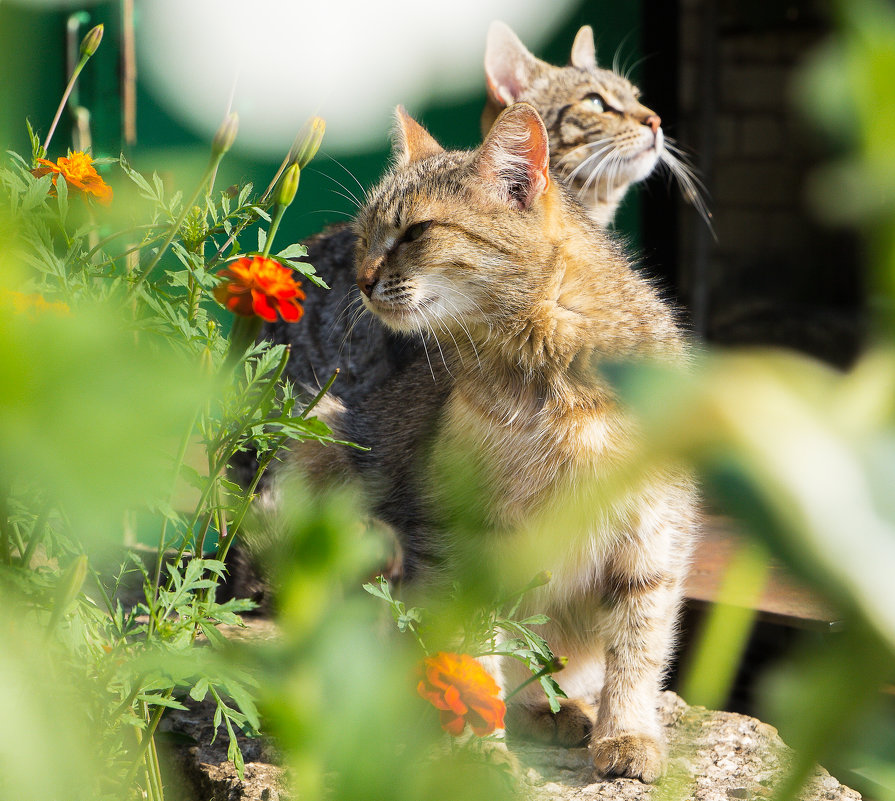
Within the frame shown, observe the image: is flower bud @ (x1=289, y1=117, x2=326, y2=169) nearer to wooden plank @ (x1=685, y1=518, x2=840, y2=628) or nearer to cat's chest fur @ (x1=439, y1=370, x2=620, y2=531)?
cat's chest fur @ (x1=439, y1=370, x2=620, y2=531)

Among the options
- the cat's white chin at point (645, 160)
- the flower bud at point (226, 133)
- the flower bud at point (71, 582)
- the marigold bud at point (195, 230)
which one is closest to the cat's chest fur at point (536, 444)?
the marigold bud at point (195, 230)

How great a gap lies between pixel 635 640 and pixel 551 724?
291mm

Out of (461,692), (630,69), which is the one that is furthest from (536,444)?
(630,69)

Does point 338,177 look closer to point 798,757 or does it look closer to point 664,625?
point 664,625

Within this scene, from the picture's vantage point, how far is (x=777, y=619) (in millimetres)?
2215

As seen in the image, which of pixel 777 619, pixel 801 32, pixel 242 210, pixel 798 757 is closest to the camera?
pixel 798 757

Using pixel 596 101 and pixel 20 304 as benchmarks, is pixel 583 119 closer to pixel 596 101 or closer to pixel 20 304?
pixel 596 101

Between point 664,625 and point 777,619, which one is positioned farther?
point 777,619

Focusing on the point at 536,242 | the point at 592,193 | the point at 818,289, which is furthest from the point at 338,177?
the point at 818,289

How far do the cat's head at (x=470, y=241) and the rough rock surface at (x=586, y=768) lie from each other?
0.93 metres

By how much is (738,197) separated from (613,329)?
3.79m

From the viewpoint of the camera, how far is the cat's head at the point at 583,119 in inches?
121

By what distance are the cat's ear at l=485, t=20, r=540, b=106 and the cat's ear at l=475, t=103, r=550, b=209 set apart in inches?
44.6

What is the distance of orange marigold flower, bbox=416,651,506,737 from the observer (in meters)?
1.08
